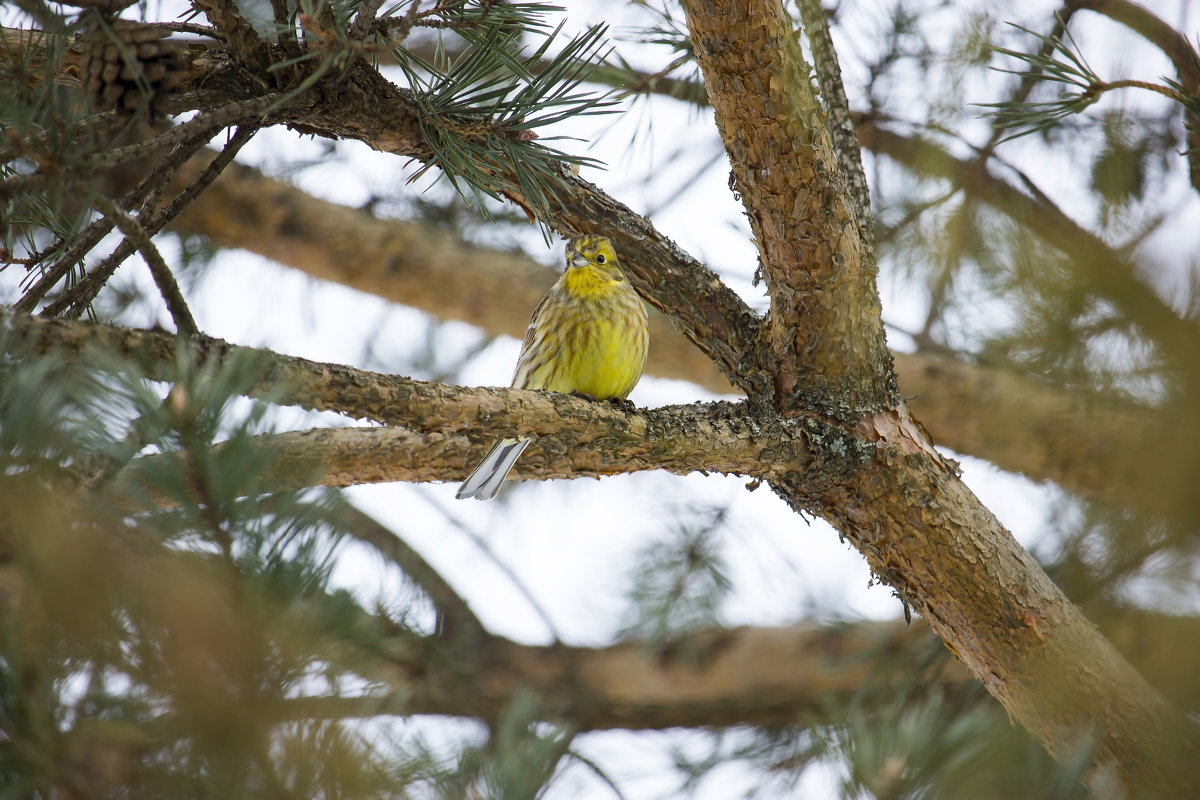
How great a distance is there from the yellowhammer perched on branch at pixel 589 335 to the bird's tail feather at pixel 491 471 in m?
0.56

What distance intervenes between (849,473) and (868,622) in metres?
1.93

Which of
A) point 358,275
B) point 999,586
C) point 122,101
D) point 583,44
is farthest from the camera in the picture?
point 358,275

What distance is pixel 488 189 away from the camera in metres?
1.99

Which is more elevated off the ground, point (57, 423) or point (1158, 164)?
point (1158, 164)

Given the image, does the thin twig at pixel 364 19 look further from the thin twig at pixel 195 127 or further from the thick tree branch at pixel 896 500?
the thick tree branch at pixel 896 500

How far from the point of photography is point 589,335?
344 cm

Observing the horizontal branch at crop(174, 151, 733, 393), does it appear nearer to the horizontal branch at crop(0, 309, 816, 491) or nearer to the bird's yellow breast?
the bird's yellow breast

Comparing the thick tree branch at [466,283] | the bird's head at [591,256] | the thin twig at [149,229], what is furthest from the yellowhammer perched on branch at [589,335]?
the thin twig at [149,229]

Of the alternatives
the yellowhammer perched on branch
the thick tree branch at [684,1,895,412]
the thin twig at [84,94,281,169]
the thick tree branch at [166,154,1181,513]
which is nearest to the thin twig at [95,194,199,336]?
the thin twig at [84,94,281,169]

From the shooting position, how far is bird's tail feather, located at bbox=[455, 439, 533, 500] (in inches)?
110

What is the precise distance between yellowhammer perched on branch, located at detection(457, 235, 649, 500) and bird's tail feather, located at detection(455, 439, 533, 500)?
21.9 inches

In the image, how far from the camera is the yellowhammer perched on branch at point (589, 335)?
11.3ft

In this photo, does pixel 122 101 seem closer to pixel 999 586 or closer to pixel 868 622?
pixel 999 586

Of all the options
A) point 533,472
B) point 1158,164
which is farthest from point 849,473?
point 1158,164
